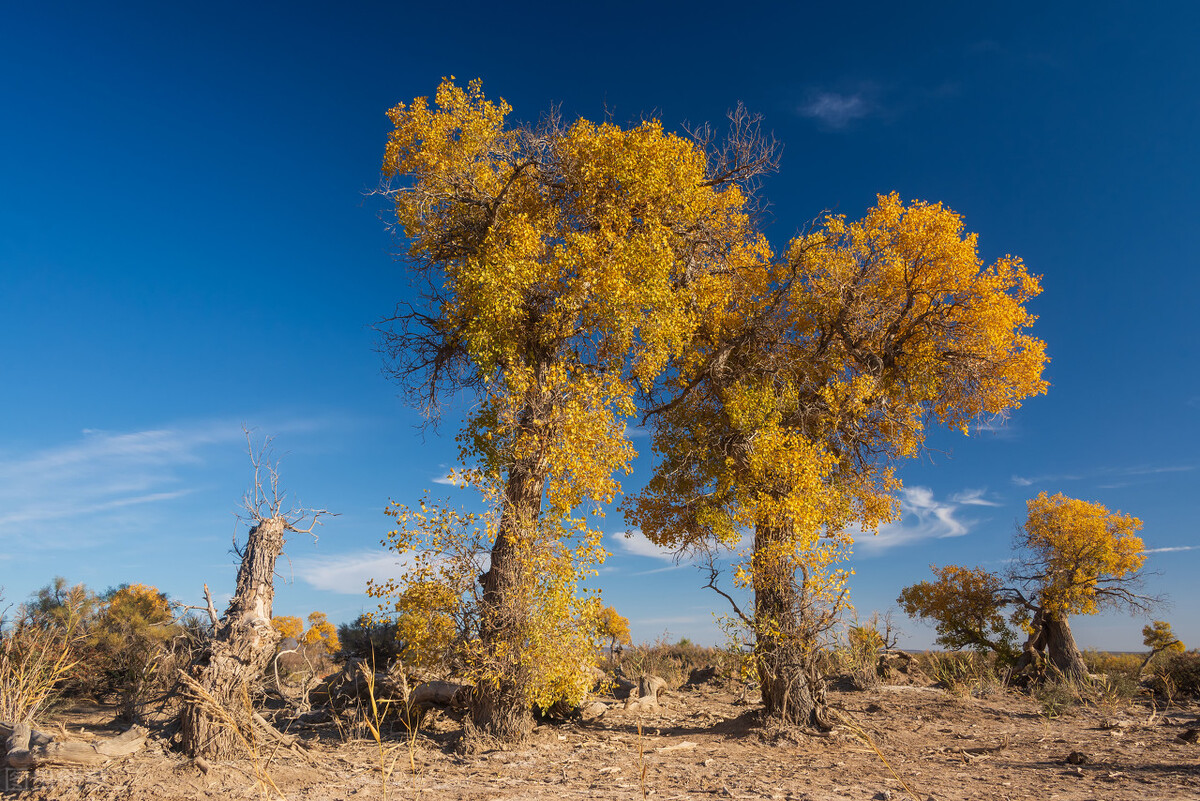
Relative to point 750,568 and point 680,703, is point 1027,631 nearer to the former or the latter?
point 680,703

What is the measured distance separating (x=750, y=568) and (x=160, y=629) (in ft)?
55.5

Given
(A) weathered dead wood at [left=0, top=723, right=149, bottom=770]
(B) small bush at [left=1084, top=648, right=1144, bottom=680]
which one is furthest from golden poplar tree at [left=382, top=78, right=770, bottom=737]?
(B) small bush at [left=1084, top=648, right=1144, bottom=680]

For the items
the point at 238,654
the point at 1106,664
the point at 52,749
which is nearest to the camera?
the point at 52,749

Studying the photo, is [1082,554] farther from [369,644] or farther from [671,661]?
[369,644]

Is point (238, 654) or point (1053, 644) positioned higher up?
point (238, 654)

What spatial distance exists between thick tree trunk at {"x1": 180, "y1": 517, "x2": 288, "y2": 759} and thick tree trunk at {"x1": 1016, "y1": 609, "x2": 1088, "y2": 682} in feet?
65.6

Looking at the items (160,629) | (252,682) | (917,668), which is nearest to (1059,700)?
(917,668)

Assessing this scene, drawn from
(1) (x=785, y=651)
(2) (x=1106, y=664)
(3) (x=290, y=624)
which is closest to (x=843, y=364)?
(1) (x=785, y=651)

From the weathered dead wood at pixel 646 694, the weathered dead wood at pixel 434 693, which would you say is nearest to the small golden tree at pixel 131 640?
the weathered dead wood at pixel 434 693

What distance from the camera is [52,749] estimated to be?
24.3 feet

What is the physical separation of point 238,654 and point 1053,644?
22100mm

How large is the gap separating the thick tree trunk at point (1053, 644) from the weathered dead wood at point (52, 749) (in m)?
21.4

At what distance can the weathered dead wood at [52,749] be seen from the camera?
7266 mm

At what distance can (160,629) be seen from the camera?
1859cm
